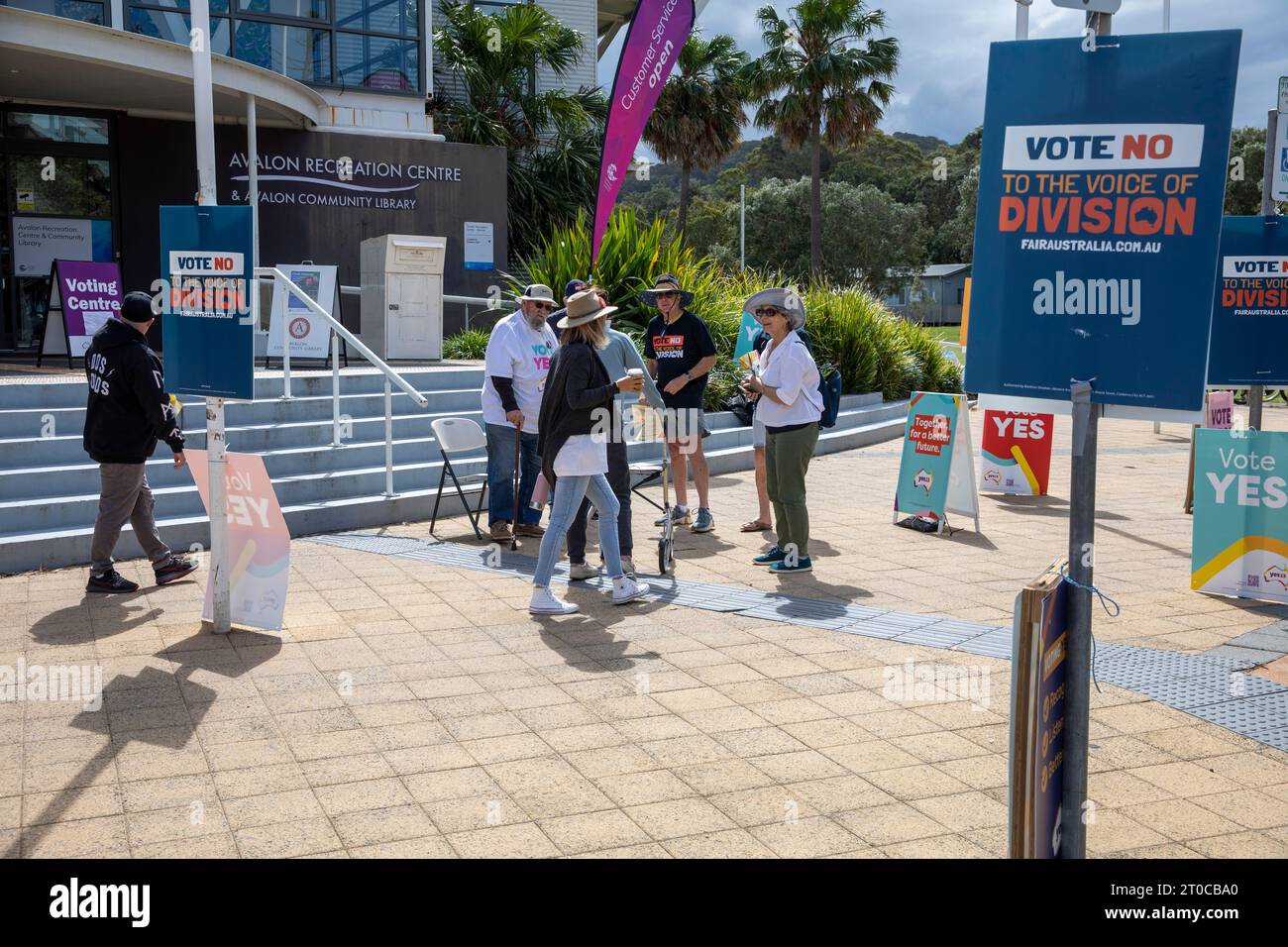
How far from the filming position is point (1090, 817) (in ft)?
13.3

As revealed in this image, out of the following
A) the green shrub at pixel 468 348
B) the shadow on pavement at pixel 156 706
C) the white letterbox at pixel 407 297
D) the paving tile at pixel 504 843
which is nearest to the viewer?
the paving tile at pixel 504 843

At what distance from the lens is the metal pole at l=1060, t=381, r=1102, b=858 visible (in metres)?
3.01

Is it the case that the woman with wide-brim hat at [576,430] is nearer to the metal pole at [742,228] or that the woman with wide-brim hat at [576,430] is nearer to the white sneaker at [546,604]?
the white sneaker at [546,604]

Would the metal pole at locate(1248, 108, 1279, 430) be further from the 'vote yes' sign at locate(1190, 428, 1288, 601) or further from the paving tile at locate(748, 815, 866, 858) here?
the paving tile at locate(748, 815, 866, 858)

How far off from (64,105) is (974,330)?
1670 cm

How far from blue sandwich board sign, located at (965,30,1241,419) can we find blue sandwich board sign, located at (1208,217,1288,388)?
5839 millimetres

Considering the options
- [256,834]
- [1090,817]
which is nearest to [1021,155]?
[1090,817]

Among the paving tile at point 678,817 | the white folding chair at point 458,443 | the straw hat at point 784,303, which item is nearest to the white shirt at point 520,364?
the white folding chair at point 458,443

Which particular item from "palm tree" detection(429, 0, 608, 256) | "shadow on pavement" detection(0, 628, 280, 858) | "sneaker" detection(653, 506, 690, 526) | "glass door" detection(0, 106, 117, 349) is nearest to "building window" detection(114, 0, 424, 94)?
"glass door" detection(0, 106, 117, 349)

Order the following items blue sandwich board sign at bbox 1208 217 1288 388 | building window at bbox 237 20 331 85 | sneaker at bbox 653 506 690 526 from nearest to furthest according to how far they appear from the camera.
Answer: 1. blue sandwich board sign at bbox 1208 217 1288 388
2. sneaker at bbox 653 506 690 526
3. building window at bbox 237 20 331 85

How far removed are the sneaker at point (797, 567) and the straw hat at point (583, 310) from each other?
225 cm

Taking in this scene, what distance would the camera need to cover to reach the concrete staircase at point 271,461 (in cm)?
823

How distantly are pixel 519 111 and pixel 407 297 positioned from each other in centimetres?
1314

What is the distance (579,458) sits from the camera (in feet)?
22.4
